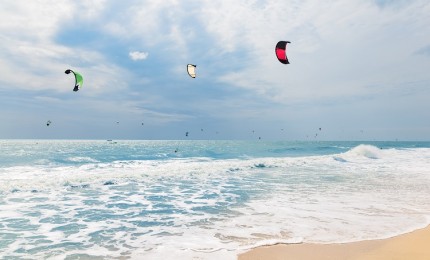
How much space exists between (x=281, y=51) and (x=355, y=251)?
32.7ft

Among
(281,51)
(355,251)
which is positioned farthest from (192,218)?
(281,51)

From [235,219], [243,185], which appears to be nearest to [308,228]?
[235,219]

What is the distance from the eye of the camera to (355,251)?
19.6ft

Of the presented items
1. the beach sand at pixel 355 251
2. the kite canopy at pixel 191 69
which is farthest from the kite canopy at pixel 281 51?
the beach sand at pixel 355 251

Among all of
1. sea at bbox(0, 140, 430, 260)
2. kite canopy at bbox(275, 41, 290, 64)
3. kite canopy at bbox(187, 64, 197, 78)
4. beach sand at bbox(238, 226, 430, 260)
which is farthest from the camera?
kite canopy at bbox(187, 64, 197, 78)

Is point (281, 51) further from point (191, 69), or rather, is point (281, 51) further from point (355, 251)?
point (355, 251)

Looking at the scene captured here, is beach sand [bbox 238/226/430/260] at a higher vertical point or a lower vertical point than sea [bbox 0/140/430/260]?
higher

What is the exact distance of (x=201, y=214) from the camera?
9562mm

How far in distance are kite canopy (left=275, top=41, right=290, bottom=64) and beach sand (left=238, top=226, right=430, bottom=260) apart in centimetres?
901

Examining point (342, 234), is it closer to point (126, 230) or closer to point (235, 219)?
point (235, 219)

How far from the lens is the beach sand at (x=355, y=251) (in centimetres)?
563

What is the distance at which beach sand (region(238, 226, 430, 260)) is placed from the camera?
222 inches

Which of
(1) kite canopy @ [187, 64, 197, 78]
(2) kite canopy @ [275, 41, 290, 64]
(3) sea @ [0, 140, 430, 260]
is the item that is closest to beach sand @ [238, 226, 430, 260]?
(3) sea @ [0, 140, 430, 260]

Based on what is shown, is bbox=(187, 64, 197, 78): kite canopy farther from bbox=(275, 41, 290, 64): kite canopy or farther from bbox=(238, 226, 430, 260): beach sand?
bbox=(238, 226, 430, 260): beach sand
